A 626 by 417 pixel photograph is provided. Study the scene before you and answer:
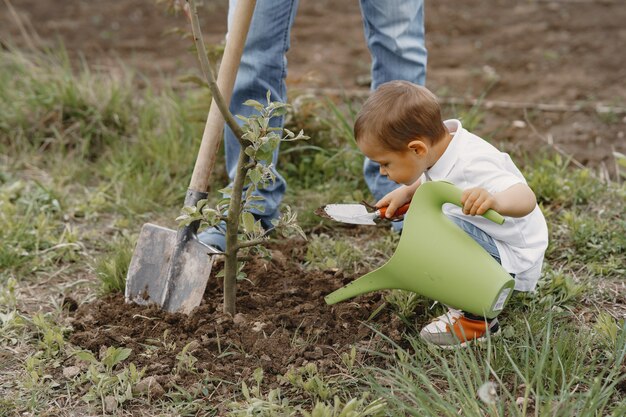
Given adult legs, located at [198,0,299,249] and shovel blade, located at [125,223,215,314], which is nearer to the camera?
shovel blade, located at [125,223,215,314]

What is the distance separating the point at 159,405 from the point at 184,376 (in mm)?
110

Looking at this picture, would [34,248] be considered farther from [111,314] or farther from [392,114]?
[392,114]

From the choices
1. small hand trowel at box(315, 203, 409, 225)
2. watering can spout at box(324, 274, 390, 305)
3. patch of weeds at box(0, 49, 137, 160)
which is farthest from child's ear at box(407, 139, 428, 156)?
patch of weeds at box(0, 49, 137, 160)

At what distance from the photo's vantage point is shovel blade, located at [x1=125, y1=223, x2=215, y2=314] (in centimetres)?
242

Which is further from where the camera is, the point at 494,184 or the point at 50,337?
the point at 50,337

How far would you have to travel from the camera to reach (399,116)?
206cm

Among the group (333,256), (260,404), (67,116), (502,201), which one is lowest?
(333,256)

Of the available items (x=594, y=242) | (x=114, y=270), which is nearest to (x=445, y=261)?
(x=594, y=242)

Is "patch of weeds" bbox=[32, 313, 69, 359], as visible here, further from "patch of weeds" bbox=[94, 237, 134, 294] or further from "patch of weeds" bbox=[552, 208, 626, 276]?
"patch of weeds" bbox=[552, 208, 626, 276]

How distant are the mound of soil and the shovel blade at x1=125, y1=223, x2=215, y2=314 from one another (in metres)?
0.05

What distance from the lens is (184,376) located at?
2125 millimetres

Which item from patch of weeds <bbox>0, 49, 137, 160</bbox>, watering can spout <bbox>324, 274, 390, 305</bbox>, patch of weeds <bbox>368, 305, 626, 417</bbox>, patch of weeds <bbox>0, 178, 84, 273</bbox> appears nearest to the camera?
patch of weeds <bbox>368, 305, 626, 417</bbox>

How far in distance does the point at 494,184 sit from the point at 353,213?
0.44 meters

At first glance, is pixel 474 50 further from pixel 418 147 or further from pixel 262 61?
pixel 418 147
